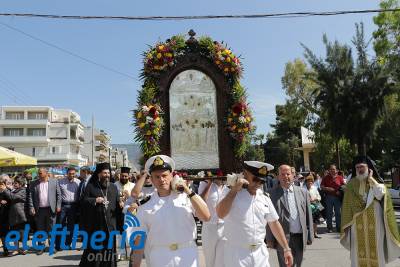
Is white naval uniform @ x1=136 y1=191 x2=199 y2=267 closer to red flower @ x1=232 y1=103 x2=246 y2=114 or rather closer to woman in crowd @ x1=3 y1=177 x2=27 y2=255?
red flower @ x1=232 y1=103 x2=246 y2=114

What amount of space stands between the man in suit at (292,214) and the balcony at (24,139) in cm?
6824

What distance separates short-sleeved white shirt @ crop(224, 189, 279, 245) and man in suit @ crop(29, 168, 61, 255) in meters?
7.35

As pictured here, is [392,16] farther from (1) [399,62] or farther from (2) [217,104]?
(2) [217,104]

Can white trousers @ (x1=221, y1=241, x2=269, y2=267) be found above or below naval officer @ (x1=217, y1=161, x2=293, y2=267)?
below

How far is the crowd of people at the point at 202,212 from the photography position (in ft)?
12.6

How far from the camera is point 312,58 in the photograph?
2542 cm

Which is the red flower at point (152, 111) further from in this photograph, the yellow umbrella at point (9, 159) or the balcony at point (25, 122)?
the balcony at point (25, 122)

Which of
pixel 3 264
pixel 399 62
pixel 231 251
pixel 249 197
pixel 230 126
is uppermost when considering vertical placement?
pixel 399 62

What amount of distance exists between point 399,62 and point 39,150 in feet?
195

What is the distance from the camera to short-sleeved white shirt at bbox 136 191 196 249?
3.75 meters

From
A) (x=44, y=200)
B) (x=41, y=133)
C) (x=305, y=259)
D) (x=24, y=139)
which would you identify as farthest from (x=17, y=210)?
(x=41, y=133)

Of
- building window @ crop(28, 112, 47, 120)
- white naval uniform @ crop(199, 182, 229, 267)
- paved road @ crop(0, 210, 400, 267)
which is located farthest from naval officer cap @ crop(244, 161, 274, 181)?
building window @ crop(28, 112, 47, 120)

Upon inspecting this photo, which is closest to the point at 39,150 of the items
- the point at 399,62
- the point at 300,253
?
the point at 399,62

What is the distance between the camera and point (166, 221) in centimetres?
378
